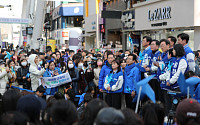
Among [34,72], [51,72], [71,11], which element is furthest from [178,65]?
[71,11]

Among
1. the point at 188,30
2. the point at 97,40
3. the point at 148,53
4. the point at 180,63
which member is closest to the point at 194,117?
the point at 180,63

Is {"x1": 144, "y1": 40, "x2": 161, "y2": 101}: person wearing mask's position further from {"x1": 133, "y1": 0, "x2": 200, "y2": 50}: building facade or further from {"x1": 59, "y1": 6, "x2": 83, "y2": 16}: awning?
{"x1": 59, "y1": 6, "x2": 83, "y2": 16}: awning

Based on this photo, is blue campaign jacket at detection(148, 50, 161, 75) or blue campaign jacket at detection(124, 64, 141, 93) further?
blue campaign jacket at detection(124, 64, 141, 93)

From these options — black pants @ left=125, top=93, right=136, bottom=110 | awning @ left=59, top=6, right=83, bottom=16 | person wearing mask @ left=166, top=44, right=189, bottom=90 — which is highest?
awning @ left=59, top=6, right=83, bottom=16

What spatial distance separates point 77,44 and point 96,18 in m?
10.9

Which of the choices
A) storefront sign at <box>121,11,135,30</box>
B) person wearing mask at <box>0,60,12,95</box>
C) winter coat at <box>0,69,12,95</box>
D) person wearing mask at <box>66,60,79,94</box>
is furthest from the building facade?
winter coat at <box>0,69,12,95</box>

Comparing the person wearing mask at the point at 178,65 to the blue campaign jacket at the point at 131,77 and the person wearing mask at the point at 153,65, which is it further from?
the blue campaign jacket at the point at 131,77

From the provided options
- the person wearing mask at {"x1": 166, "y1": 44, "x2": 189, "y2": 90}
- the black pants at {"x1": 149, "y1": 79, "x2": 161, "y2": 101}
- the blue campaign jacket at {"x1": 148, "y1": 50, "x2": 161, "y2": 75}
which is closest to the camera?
the person wearing mask at {"x1": 166, "y1": 44, "x2": 189, "y2": 90}

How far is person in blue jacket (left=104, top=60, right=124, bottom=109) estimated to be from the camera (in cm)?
902

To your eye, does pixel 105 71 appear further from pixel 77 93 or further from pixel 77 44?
pixel 77 44

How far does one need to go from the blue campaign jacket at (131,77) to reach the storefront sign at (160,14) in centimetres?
1101

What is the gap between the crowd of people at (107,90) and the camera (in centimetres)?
415

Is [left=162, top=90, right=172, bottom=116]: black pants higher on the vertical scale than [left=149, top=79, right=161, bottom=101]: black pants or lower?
lower

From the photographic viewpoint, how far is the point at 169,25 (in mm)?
19328
